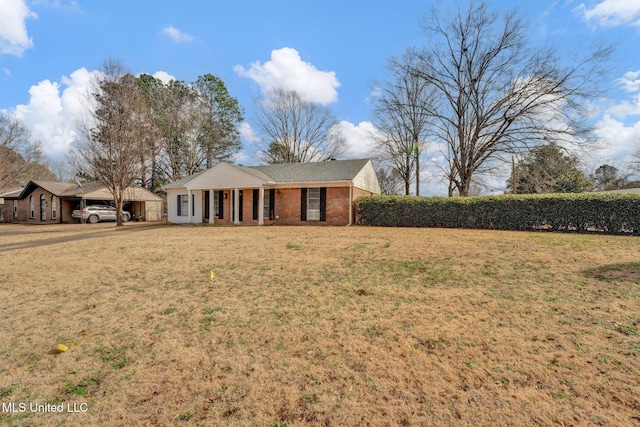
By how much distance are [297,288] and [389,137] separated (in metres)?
25.4

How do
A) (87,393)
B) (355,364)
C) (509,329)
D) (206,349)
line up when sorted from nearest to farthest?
(87,393), (355,364), (206,349), (509,329)

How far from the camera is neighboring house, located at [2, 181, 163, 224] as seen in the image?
80.0 feet

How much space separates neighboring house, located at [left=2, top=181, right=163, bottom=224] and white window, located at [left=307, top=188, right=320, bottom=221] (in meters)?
17.4

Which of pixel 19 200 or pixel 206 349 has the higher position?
pixel 19 200

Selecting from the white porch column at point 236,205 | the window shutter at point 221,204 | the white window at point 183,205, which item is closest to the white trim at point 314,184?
the white porch column at point 236,205

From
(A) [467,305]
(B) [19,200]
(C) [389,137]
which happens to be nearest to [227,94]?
(C) [389,137]

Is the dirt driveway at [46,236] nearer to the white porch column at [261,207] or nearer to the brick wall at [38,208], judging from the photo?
the white porch column at [261,207]

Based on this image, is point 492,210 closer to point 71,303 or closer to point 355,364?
point 355,364

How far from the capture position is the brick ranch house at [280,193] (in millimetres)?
16234

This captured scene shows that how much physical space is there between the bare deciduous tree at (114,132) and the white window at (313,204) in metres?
10.6

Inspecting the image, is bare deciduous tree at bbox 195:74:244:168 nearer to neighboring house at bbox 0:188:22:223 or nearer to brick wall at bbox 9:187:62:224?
brick wall at bbox 9:187:62:224

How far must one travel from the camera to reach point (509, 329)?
3438mm

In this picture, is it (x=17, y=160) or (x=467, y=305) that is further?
(x=17, y=160)

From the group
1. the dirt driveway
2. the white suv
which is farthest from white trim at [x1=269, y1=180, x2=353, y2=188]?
the white suv
